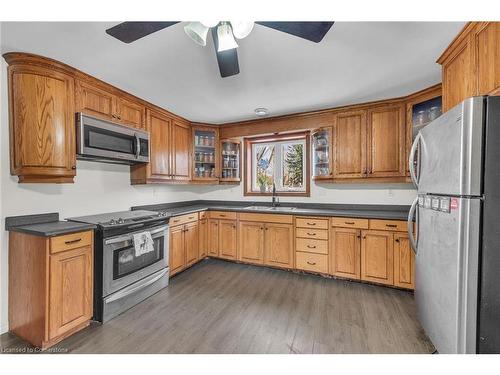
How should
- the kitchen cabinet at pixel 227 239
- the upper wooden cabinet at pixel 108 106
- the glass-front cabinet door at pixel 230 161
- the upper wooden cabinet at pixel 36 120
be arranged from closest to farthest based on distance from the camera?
the upper wooden cabinet at pixel 36 120 → the upper wooden cabinet at pixel 108 106 → the kitchen cabinet at pixel 227 239 → the glass-front cabinet door at pixel 230 161

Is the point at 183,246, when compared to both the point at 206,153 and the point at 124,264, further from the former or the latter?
the point at 206,153

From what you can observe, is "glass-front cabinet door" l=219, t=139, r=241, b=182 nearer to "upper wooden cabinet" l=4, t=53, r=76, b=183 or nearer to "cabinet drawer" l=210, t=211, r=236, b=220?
"cabinet drawer" l=210, t=211, r=236, b=220

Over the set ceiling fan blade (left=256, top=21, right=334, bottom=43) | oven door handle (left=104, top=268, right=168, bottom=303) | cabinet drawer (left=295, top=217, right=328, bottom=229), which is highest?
ceiling fan blade (left=256, top=21, right=334, bottom=43)

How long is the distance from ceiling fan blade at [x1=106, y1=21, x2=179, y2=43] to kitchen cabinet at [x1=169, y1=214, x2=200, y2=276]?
7.27 feet

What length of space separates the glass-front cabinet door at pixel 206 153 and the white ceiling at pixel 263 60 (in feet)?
3.28

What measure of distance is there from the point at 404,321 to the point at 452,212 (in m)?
1.25

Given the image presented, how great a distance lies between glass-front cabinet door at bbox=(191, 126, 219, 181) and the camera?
3.78 m

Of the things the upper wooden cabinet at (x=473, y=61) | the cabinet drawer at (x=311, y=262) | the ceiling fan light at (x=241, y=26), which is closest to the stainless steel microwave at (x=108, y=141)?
the ceiling fan light at (x=241, y=26)

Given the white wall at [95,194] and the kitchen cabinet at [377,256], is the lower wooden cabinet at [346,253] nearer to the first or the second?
the kitchen cabinet at [377,256]

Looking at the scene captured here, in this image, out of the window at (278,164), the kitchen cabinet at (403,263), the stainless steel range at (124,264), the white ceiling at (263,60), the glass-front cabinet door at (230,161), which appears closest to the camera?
the white ceiling at (263,60)

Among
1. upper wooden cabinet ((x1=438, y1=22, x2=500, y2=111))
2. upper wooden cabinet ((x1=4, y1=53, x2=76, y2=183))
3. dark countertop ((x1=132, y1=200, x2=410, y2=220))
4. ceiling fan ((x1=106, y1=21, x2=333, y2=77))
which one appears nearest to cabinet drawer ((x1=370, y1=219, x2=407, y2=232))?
dark countertop ((x1=132, y1=200, x2=410, y2=220))

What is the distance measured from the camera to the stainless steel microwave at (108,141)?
2.09m

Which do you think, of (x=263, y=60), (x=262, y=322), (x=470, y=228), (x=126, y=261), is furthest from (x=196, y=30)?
(x=262, y=322)
